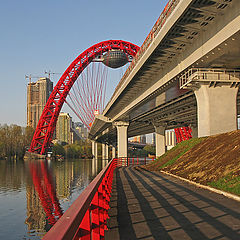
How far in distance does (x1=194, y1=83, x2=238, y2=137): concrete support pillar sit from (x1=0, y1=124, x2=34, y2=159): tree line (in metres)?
97.0

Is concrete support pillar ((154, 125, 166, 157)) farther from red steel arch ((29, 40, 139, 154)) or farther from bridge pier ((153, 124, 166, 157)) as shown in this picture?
red steel arch ((29, 40, 139, 154))

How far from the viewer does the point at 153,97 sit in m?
31.7

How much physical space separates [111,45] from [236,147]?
80.3 meters

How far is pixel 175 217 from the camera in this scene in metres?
7.56

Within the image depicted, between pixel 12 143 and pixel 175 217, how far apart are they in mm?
110195

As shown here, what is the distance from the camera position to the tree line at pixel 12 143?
351 ft

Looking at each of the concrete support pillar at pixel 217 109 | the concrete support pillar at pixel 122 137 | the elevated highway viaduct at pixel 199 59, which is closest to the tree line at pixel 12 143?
the concrete support pillar at pixel 122 137

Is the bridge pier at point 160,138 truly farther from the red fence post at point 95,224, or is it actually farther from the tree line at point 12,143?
the tree line at point 12,143

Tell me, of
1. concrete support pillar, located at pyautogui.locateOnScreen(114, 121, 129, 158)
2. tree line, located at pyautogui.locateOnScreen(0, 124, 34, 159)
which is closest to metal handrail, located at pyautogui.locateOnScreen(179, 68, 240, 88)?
concrete support pillar, located at pyautogui.locateOnScreen(114, 121, 129, 158)

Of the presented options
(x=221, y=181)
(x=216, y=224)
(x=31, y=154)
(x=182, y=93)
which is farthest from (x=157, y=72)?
(x=31, y=154)

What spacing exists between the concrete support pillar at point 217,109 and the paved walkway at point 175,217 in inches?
418

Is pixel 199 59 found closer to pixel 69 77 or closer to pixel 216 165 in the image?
pixel 216 165

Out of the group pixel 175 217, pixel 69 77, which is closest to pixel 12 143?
pixel 69 77

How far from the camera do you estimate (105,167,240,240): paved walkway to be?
6074 mm
